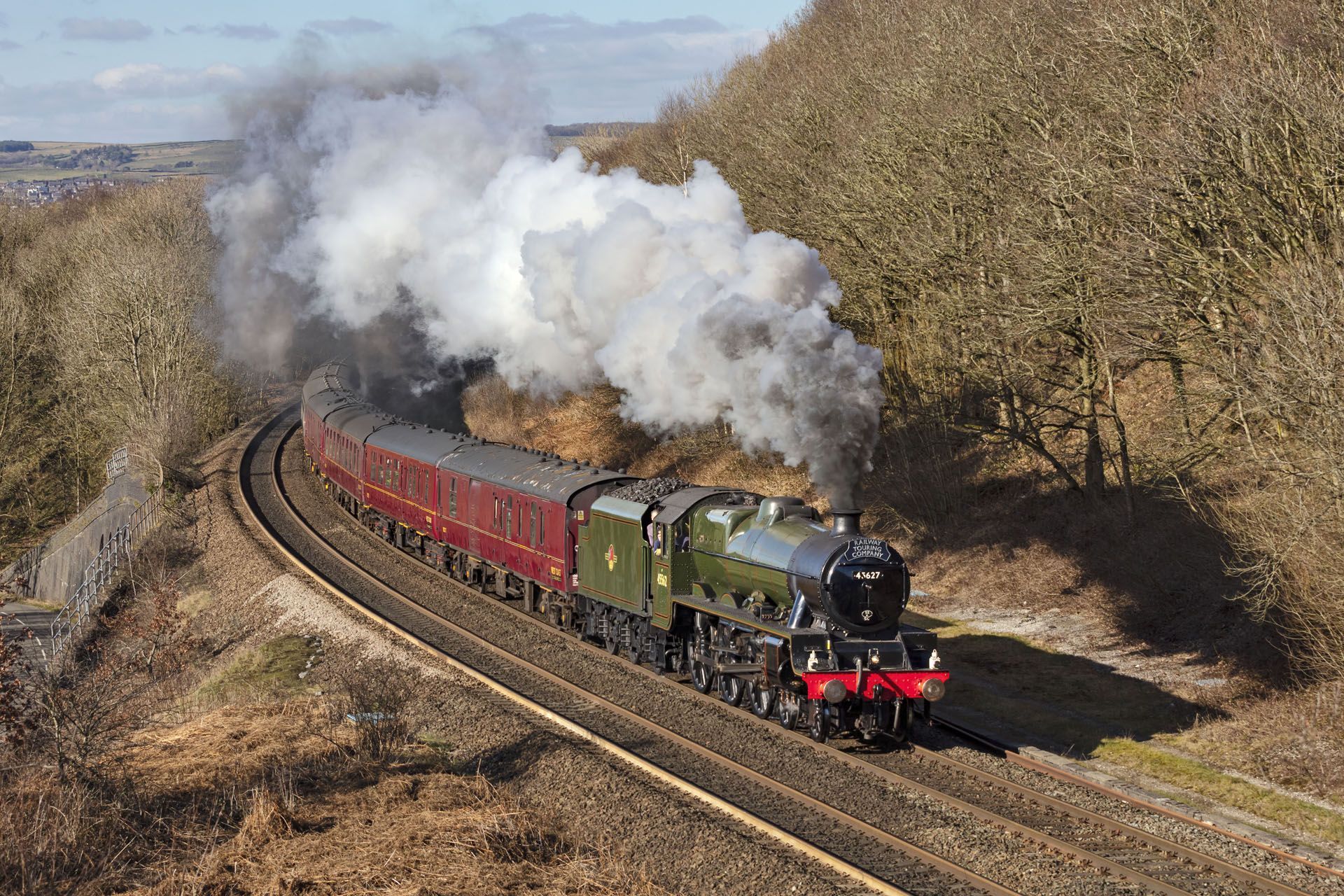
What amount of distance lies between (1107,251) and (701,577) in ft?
29.2

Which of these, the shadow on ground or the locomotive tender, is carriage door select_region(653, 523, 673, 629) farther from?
the shadow on ground

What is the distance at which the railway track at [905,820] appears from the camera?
1068 cm

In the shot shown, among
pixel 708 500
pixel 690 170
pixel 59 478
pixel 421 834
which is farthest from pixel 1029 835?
pixel 59 478

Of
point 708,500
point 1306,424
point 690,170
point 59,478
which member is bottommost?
point 59,478

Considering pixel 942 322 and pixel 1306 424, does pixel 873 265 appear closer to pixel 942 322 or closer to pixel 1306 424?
pixel 942 322

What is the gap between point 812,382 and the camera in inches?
637

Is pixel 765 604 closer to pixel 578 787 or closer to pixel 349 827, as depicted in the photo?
pixel 578 787

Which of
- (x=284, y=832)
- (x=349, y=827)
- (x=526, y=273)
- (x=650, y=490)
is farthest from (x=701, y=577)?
(x=526, y=273)

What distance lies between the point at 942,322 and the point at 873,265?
7.86 ft

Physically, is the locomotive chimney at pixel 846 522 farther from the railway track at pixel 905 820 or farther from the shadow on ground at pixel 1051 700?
the shadow on ground at pixel 1051 700

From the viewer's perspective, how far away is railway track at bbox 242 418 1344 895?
35.0 feet

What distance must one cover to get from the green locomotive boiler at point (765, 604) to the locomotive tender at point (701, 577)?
2 cm

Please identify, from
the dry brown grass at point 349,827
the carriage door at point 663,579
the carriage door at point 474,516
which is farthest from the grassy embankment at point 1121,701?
the carriage door at point 474,516

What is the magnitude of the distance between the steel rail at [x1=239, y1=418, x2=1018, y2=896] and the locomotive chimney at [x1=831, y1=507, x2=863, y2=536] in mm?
2952
